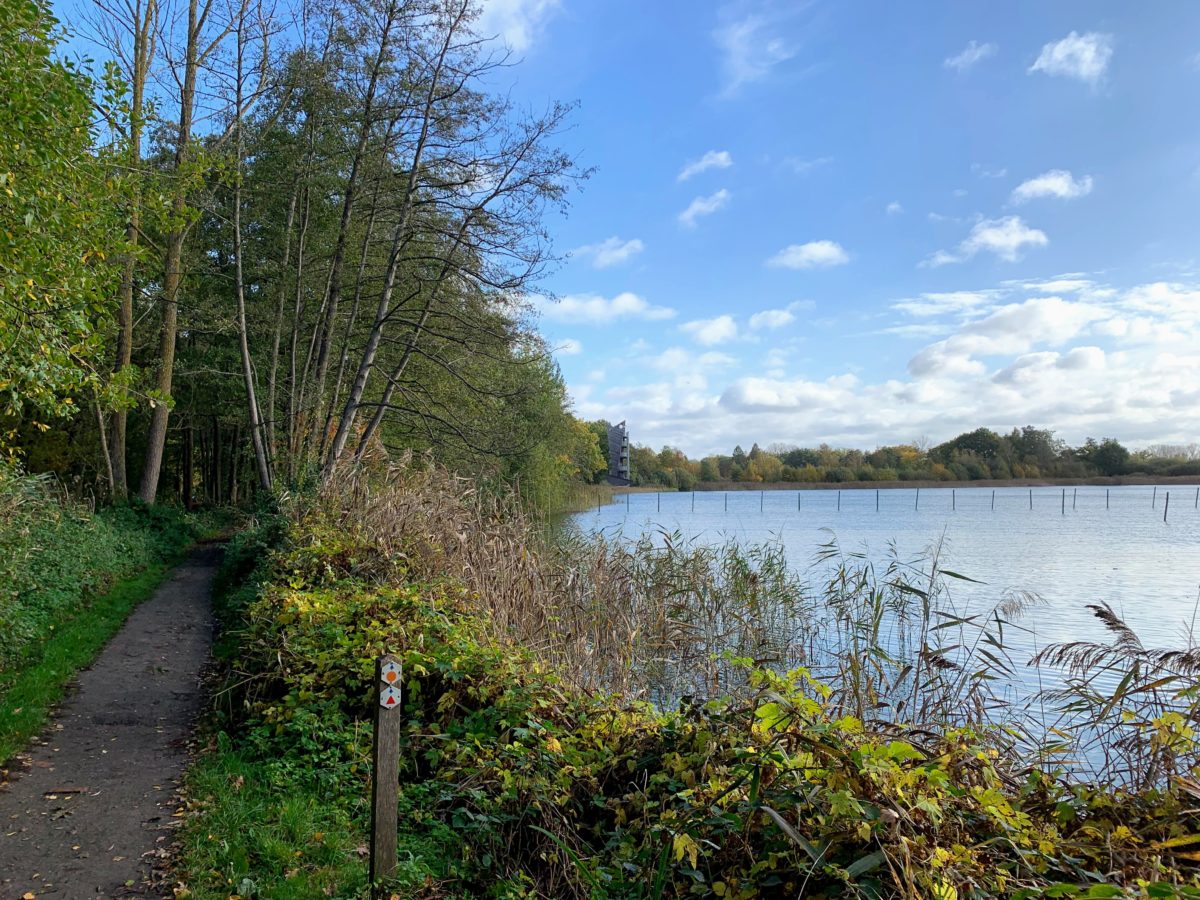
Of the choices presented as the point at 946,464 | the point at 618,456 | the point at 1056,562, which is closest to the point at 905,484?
the point at 946,464

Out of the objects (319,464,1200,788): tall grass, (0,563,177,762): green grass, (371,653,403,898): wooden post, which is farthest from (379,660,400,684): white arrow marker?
(0,563,177,762): green grass

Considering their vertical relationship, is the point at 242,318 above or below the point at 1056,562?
above

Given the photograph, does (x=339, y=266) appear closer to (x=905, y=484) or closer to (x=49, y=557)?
(x=49, y=557)

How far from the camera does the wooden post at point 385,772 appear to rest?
3.45m

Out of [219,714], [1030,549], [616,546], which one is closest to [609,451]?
[1030,549]

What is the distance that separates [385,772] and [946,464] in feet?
328

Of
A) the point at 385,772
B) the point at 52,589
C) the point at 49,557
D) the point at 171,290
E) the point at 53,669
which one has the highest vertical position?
the point at 171,290

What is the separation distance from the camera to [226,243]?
68.9 ft

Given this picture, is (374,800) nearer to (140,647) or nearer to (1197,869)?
(1197,869)

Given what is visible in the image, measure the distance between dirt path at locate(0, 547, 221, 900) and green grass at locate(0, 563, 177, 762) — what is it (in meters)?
0.13

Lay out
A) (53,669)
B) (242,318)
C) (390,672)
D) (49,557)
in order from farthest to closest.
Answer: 1. (242,318)
2. (49,557)
3. (53,669)
4. (390,672)

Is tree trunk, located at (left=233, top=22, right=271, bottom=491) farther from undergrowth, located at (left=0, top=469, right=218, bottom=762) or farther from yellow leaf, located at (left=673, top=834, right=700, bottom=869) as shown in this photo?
yellow leaf, located at (left=673, top=834, right=700, bottom=869)

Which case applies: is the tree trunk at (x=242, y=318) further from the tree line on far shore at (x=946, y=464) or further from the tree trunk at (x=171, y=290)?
the tree line on far shore at (x=946, y=464)

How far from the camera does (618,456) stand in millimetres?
98875
